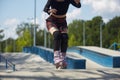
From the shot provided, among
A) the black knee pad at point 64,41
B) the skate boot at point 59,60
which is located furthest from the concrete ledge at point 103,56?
the skate boot at point 59,60

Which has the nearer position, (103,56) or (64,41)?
(64,41)

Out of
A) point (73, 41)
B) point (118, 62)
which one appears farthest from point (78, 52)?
point (73, 41)

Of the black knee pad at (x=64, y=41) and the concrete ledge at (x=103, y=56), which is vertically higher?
the black knee pad at (x=64, y=41)

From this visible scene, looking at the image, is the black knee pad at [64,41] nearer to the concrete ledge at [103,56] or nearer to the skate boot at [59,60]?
the skate boot at [59,60]

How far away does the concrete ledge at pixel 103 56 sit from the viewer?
63.6 feet

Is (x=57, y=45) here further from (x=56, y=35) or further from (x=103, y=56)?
(x=103, y=56)

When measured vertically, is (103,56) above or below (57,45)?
below

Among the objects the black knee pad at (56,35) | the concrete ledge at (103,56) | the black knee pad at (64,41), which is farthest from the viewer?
the concrete ledge at (103,56)

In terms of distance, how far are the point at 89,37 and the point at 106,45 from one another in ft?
19.6

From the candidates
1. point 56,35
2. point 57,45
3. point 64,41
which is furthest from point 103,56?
point 56,35

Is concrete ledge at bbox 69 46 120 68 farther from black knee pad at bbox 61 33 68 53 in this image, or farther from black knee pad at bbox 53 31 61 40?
black knee pad at bbox 53 31 61 40

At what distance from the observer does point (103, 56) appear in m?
22.7

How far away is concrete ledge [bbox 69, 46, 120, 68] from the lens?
19.4 meters

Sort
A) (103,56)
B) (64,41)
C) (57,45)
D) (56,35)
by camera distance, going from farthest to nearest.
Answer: (103,56) < (64,41) < (57,45) < (56,35)
